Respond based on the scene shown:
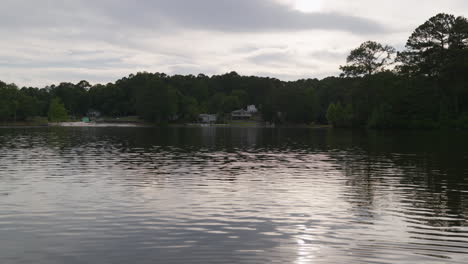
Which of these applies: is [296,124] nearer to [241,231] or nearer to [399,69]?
[399,69]

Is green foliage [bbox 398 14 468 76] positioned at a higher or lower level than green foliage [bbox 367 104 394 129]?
higher

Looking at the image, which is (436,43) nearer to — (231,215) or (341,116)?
(341,116)

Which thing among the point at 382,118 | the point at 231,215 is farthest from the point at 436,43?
the point at 231,215

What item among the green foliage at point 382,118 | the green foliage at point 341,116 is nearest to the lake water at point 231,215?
the green foliage at point 382,118

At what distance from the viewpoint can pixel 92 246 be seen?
40.4 ft

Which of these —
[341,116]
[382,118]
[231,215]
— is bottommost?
[231,215]

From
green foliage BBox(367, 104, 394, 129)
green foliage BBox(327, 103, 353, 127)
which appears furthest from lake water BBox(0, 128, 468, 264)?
green foliage BBox(327, 103, 353, 127)

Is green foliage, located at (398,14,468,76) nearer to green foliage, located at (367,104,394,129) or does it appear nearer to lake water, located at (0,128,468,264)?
green foliage, located at (367,104,394,129)

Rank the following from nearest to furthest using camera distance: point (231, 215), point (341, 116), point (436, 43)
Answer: point (231, 215)
point (436, 43)
point (341, 116)

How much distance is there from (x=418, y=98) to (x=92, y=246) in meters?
119

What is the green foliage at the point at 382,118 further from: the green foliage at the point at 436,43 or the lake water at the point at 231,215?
the lake water at the point at 231,215

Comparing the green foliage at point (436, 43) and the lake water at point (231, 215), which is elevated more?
the green foliage at point (436, 43)

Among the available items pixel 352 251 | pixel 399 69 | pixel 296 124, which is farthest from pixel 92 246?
pixel 296 124

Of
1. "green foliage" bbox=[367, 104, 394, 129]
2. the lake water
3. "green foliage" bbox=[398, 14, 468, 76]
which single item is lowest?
the lake water
